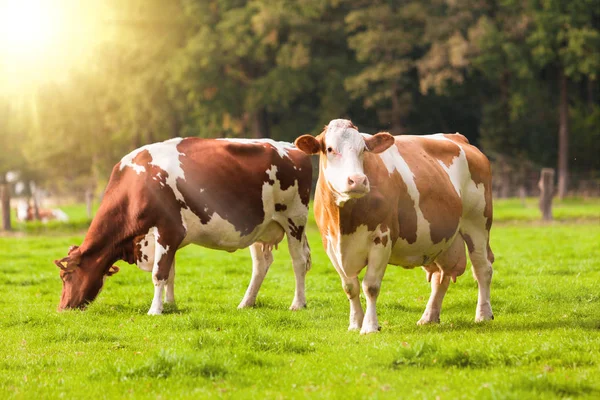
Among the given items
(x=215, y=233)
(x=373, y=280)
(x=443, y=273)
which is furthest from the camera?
(x=215, y=233)

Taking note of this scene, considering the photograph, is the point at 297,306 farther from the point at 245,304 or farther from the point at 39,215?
the point at 39,215

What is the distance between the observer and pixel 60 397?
656 cm

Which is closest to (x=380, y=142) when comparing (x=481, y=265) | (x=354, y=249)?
(x=354, y=249)

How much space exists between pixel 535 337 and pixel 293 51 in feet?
121

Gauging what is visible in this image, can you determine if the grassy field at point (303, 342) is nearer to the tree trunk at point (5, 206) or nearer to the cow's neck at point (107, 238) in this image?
the cow's neck at point (107, 238)

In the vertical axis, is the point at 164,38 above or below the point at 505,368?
above

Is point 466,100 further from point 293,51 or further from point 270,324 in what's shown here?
→ point 270,324

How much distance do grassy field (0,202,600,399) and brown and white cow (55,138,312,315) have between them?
47 centimetres

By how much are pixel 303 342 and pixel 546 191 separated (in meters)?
19.9

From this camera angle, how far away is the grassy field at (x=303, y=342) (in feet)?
21.8

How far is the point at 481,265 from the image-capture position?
9.82 meters

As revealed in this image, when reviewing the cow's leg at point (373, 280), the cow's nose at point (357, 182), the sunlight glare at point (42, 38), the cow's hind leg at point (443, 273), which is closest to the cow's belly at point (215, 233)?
the cow's hind leg at point (443, 273)

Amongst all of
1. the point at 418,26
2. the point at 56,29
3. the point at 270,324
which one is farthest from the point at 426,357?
the point at 56,29

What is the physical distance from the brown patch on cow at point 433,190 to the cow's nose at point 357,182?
4.03ft
